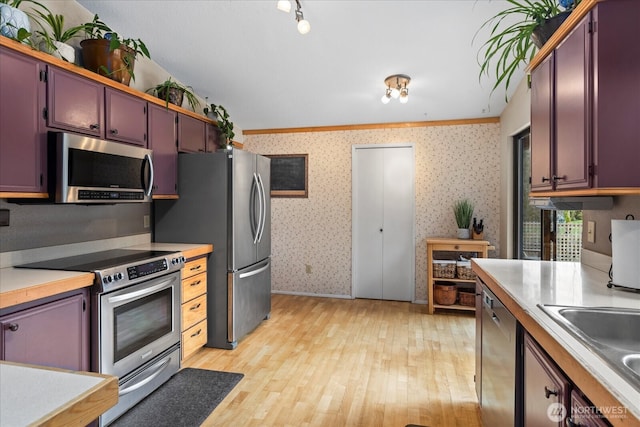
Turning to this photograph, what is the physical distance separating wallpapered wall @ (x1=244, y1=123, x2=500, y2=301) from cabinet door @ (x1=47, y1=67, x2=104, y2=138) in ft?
9.26

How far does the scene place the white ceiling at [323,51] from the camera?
2.57 m

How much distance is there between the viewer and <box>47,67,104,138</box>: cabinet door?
6.86 feet

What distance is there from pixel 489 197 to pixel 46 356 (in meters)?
4.46

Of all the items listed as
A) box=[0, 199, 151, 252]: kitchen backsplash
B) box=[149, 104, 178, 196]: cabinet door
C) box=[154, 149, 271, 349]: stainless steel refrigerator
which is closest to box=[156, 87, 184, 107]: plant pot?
box=[149, 104, 178, 196]: cabinet door

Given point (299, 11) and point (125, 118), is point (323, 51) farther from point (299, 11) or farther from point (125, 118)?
point (125, 118)

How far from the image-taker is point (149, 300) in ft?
7.89

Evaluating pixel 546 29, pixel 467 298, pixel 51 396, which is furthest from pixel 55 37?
pixel 467 298

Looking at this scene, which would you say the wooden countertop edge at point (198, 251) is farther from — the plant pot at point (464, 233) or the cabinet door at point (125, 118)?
the plant pot at point (464, 233)

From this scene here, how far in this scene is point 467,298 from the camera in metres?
4.13

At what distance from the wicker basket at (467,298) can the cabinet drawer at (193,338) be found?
9.53 feet

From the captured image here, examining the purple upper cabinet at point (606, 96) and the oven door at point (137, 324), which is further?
the oven door at point (137, 324)

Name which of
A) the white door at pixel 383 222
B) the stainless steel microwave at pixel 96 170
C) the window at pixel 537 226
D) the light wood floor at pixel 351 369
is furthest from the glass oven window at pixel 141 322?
the white door at pixel 383 222

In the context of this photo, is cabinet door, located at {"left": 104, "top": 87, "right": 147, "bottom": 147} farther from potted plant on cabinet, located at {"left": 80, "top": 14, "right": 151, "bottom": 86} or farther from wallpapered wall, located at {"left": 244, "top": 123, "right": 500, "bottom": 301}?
wallpapered wall, located at {"left": 244, "top": 123, "right": 500, "bottom": 301}

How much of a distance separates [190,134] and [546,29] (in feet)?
9.77
